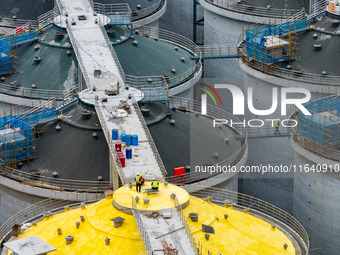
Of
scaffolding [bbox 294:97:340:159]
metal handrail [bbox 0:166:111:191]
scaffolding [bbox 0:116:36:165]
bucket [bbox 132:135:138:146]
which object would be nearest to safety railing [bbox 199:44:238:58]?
scaffolding [bbox 294:97:340:159]

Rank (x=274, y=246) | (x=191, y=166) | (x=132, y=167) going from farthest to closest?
1. (x=191, y=166)
2. (x=132, y=167)
3. (x=274, y=246)

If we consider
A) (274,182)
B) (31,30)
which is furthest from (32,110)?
(274,182)

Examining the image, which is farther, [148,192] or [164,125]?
[164,125]

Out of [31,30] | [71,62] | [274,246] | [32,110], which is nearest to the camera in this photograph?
[274,246]

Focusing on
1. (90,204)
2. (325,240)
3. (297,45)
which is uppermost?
(297,45)

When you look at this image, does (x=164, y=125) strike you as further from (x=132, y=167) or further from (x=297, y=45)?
(x=297, y=45)

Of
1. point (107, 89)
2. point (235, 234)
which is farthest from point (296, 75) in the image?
point (235, 234)

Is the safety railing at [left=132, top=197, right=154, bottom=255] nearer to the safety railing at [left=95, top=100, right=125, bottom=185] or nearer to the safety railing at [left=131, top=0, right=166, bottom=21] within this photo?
the safety railing at [left=95, top=100, right=125, bottom=185]
